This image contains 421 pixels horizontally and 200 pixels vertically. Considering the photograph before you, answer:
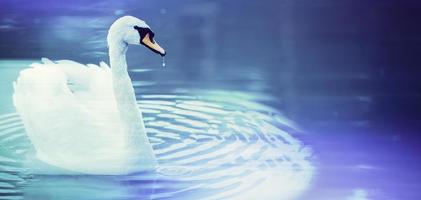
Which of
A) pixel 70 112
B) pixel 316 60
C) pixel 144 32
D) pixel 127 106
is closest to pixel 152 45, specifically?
pixel 144 32

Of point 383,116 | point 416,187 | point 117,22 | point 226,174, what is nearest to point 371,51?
point 383,116

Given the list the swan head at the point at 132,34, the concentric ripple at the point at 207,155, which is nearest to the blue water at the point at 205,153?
the concentric ripple at the point at 207,155

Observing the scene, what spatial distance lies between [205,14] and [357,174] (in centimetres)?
86

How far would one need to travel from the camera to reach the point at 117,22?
218cm

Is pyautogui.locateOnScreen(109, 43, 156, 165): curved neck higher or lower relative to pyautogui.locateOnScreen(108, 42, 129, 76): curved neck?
lower

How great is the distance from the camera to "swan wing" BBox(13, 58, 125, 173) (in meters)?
2.17

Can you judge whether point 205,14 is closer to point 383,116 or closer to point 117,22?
point 117,22

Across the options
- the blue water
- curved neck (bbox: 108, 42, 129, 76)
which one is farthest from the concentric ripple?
curved neck (bbox: 108, 42, 129, 76)

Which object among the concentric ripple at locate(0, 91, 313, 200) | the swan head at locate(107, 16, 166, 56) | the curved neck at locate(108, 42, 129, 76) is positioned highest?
the swan head at locate(107, 16, 166, 56)

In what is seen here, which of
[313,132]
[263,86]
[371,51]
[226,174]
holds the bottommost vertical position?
[226,174]

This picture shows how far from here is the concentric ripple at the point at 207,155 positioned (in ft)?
7.04

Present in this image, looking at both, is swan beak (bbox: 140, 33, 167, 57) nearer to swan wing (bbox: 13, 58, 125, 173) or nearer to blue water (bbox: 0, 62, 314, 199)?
blue water (bbox: 0, 62, 314, 199)

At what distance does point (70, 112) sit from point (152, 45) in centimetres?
42

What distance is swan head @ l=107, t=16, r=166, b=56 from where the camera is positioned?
2.17m
